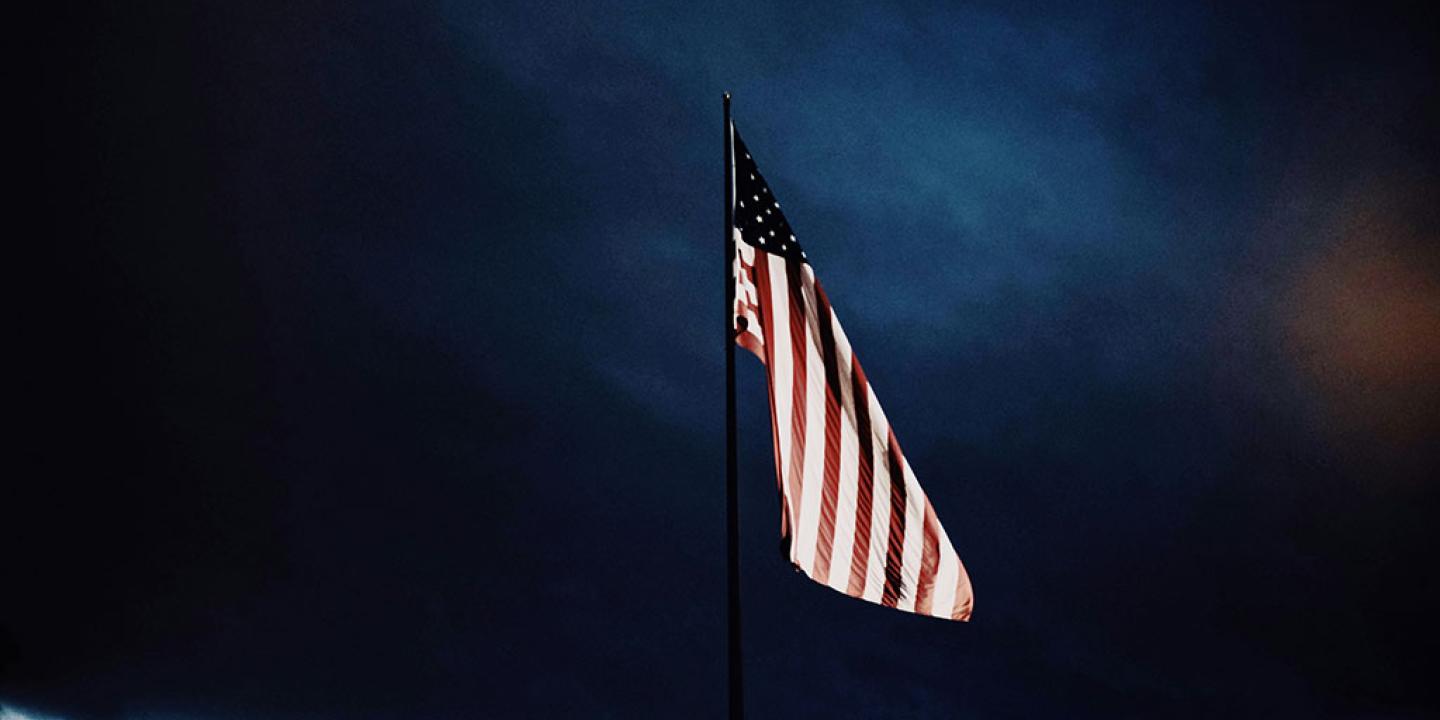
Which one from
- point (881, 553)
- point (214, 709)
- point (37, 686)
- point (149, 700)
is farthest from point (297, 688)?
point (881, 553)

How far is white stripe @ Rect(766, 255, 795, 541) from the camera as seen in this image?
6805 mm

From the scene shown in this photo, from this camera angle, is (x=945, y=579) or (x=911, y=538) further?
(x=945, y=579)

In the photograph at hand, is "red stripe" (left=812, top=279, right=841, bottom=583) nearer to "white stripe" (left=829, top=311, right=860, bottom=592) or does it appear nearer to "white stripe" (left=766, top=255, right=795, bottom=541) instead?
"white stripe" (left=829, top=311, right=860, bottom=592)

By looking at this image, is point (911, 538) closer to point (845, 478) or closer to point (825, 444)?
point (845, 478)

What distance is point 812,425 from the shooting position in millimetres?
7340

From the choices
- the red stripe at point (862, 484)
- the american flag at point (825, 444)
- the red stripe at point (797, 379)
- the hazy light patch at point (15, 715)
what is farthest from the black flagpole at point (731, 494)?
the hazy light patch at point (15, 715)

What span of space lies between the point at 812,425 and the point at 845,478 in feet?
2.12

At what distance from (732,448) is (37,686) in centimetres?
13068

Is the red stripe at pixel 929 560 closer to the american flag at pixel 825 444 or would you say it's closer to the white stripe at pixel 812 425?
the american flag at pixel 825 444

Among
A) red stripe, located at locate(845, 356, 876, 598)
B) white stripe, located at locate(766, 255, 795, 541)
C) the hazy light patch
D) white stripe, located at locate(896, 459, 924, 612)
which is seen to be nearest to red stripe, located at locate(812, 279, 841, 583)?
red stripe, located at locate(845, 356, 876, 598)

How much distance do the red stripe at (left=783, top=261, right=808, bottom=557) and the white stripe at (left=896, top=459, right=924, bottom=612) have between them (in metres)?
1.20

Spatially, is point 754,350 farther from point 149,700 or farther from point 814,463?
point 149,700

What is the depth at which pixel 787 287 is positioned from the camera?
7.32 meters

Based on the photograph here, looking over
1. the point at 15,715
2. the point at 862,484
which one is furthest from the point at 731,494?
the point at 15,715
